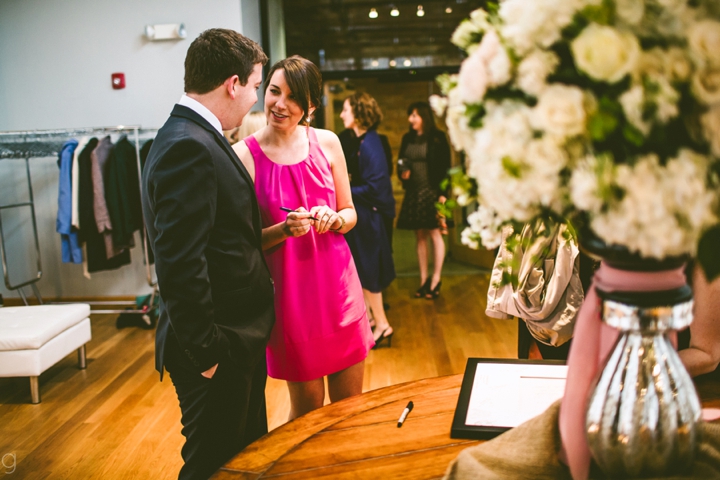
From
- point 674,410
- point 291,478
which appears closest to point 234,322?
point 291,478

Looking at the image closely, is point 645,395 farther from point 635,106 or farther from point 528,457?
point 635,106

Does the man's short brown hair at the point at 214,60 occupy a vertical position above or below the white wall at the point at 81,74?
below

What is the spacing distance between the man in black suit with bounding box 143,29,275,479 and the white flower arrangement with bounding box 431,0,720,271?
0.84m

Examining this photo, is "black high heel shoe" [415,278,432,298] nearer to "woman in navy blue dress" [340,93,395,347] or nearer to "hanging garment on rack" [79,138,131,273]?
"woman in navy blue dress" [340,93,395,347]

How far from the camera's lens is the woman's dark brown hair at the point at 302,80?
1.85 meters

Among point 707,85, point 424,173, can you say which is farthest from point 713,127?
point 424,173

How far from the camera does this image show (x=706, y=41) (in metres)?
0.66

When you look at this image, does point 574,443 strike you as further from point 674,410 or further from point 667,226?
point 667,226

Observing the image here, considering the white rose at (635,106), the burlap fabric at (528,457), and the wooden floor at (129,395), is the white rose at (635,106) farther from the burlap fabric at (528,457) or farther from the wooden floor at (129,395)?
the wooden floor at (129,395)

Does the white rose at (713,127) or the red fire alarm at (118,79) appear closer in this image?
the white rose at (713,127)

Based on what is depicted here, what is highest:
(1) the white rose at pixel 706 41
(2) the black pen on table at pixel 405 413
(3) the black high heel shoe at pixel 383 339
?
(1) the white rose at pixel 706 41

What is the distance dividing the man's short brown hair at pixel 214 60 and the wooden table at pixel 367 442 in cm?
92

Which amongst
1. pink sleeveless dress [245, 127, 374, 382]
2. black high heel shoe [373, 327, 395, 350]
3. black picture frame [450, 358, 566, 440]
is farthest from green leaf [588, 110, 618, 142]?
black high heel shoe [373, 327, 395, 350]

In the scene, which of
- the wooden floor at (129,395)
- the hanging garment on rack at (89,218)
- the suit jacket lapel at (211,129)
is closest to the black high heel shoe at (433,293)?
the wooden floor at (129,395)
